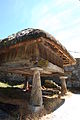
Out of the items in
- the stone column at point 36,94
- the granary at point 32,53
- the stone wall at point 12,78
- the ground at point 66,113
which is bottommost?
the ground at point 66,113

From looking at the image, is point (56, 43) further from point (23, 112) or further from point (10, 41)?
point (23, 112)

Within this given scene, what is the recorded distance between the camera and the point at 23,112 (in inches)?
189

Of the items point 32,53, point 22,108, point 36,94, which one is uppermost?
point 32,53

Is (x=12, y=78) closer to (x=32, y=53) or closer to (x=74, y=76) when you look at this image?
(x=74, y=76)

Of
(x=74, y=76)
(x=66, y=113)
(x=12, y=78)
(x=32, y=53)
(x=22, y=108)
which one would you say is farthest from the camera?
(x=12, y=78)

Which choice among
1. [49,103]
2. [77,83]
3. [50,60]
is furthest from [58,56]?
[77,83]

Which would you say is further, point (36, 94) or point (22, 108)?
point (22, 108)

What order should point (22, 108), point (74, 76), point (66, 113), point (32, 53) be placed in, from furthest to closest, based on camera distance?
point (74, 76) → point (22, 108) → point (66, 113) → point (32, 53)

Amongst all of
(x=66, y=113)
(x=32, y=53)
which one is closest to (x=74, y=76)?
(x=66, y=113)

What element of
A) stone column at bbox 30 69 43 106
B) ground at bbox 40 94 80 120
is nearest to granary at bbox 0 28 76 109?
stone column at bbox 30 69 43 106

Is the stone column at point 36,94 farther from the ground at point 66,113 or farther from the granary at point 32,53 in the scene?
the ground at point 66,113

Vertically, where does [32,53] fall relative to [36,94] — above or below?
above

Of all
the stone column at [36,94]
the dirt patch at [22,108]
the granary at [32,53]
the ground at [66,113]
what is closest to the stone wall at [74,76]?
the dirt patch at [22,108]

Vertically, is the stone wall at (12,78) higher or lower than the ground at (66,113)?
higher
